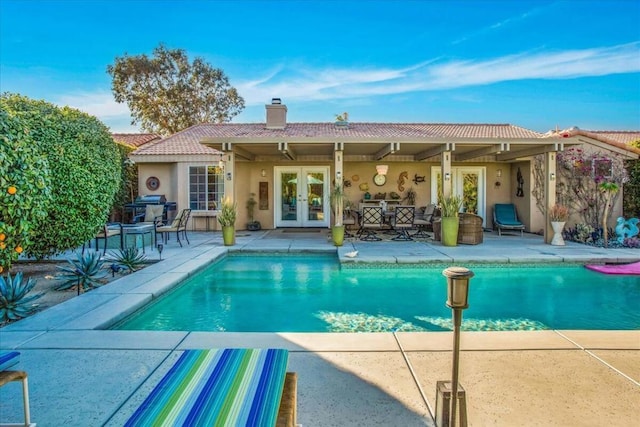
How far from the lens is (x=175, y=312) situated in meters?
4.95

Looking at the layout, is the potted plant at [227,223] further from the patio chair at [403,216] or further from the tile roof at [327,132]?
the patio chair at [403,216]

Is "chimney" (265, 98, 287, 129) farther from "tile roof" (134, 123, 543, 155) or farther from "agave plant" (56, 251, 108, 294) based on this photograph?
"agave plant" (56, 251, 108, 294)

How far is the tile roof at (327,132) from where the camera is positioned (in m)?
12.9

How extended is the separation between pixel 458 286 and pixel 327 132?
1179 cm

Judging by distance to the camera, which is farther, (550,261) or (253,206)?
(253,206)

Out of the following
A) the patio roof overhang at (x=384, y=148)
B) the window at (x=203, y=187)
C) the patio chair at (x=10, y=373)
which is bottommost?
the patio chair at (x=10, y=373)

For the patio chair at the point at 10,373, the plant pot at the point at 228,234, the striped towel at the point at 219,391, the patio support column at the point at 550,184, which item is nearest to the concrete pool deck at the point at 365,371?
the patio chair at the point at 10,373

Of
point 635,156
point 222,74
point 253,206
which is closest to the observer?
point 635,156

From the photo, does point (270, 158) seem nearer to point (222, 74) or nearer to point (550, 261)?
point (550, 261)

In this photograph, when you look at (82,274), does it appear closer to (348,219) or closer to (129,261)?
(129,261)

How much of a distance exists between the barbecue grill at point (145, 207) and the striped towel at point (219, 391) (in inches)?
416

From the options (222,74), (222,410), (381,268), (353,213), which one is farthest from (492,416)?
(222,74)

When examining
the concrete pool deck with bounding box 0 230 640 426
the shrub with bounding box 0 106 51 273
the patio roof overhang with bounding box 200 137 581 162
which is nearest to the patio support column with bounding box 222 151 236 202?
the patio roof overhang with bounding box 200 137 581 162

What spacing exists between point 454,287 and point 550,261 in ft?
22.1
